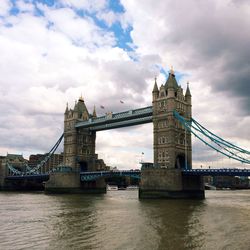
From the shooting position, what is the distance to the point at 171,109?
7106cm

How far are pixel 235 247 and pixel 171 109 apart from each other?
5213cm

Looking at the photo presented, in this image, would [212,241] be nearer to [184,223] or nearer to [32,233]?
[184,223]

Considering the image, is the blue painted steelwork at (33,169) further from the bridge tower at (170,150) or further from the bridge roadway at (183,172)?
the bridge tower at (170,150)

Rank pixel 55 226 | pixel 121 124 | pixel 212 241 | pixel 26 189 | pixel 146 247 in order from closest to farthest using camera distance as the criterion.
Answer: pixel 146 247
pixel 212 241
pixel 55 226
pixel 121 124
pixel 26 189

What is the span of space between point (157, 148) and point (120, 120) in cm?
1549

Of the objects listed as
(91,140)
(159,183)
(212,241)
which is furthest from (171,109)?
(212,241)

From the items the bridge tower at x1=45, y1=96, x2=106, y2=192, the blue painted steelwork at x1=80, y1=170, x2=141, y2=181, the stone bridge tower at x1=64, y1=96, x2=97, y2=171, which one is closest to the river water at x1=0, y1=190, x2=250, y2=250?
the blue painted steelwork at x1=80, y1=170, x2=141, y2=181

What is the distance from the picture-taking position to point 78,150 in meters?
97.3

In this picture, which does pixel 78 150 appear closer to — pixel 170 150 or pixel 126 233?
pixel 170 150

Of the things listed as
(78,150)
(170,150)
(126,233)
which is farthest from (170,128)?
(126,233)

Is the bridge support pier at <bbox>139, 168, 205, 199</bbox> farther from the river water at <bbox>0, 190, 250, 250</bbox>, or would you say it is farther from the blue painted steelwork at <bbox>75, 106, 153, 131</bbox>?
the river water at <bbox>0, 190, 250, 250</bbox>

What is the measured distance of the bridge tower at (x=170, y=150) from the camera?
209 feet

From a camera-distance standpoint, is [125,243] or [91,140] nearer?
[125,243]

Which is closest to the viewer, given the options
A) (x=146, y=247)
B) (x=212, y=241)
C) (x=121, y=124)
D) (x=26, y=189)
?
(x=146, y=247)
